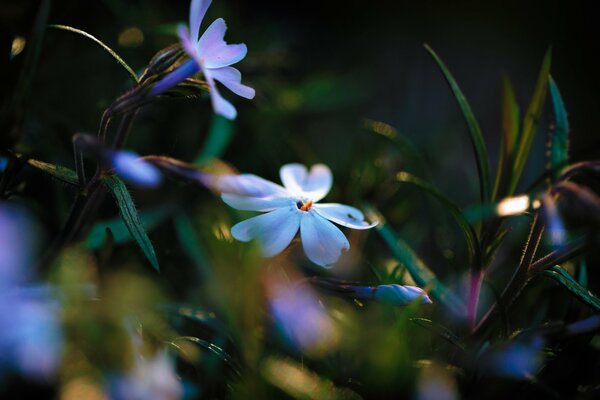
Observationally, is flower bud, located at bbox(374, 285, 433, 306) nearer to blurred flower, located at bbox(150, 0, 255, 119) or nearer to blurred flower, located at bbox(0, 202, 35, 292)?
blurred flower, located at bbox(150, 0, 255, 119)

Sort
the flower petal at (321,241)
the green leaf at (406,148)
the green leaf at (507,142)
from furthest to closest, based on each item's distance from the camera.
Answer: the green leaf at (406,148)
the green leaf at (507,142)
the flower petal at (321,241)

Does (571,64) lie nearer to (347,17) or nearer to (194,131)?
(347,17)

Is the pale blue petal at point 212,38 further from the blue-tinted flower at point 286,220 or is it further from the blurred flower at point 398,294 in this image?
the blurred flower at point 398,294

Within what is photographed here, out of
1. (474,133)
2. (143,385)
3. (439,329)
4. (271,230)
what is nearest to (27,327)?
(143,385)

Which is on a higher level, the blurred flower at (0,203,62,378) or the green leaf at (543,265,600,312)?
the green leaf at (543,265,600,312)

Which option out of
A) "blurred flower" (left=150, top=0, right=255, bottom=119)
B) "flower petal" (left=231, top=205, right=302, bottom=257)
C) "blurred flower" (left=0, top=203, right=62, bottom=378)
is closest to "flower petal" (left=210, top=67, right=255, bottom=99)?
"blurred flower" (left=150, top=0, right=255, bottom=119)

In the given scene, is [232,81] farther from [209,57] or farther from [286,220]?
[286,220]

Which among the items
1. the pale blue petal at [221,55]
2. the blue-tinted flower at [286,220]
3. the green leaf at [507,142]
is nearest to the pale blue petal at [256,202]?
the blue-tinted flower at [286,220]
